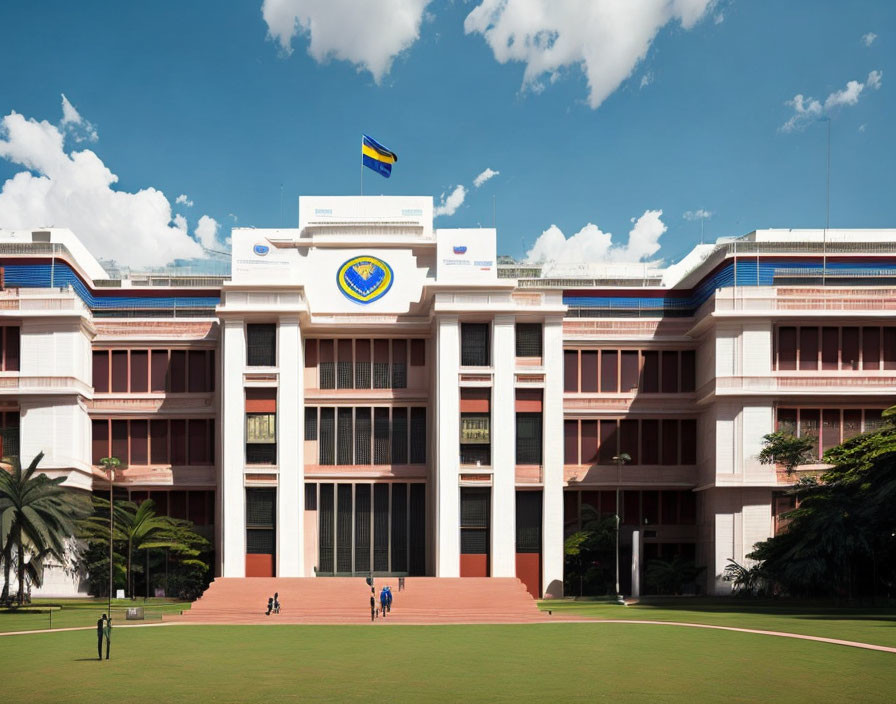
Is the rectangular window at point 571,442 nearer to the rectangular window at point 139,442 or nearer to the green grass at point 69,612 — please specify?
the green grass at point 69,612

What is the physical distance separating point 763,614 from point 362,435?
27048mm

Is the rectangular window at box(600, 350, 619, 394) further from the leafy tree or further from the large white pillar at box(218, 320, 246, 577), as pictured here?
the large white pillar at box(218, 320, 246, 577)

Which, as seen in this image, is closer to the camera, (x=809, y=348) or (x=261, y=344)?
(x=261, y=344)

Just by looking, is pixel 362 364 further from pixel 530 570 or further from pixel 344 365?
pixel 530 570

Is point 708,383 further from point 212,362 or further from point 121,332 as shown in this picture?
point 121,332

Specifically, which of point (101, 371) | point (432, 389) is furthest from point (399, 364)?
point (101, 371)

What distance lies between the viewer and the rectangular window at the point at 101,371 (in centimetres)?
6425

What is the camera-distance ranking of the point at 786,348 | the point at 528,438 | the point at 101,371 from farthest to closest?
the point at 101,371 → the point at 786,348 → the point at 528,438

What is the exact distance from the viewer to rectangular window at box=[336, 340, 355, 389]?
62344 mm

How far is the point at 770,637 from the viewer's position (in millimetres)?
34719

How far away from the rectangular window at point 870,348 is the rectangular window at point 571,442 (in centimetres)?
1800

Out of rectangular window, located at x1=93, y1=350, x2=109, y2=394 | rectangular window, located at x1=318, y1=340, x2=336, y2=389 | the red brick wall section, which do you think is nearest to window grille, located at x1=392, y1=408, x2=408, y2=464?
rectangular window, located at x1=318, y1=340, x2=336, y2=389

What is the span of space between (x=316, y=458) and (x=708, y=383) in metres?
24.7

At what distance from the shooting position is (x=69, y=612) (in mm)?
49875
